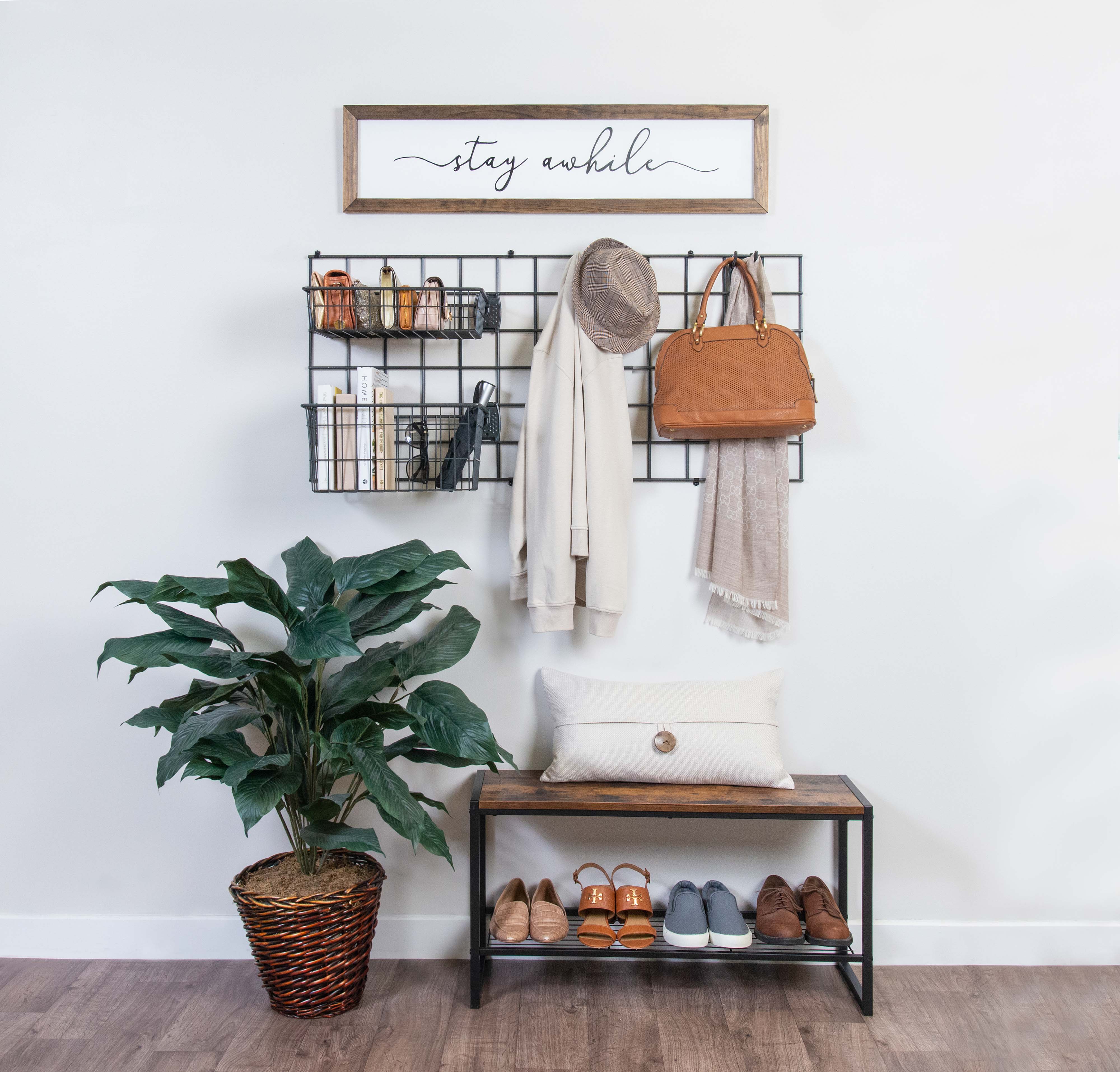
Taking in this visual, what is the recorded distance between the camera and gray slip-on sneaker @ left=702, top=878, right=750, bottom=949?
183 centimetres

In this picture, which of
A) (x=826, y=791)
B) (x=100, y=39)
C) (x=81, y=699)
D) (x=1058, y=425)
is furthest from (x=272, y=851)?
(x=1058, y=425)

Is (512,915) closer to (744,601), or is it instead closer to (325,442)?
(744,601)

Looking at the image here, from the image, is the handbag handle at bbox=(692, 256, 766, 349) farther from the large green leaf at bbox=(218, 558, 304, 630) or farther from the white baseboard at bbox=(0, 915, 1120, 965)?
the white baseboard at bbox=(0, 915, 1120, 965)

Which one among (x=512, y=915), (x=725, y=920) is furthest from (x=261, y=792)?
(x=725, y=920)

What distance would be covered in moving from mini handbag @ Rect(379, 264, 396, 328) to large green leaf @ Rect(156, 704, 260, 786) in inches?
34.7

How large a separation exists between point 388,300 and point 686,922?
1509 millimetres

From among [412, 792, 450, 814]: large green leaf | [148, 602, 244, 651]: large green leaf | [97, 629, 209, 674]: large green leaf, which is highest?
[148, 602, 244, 651]: large green leaf

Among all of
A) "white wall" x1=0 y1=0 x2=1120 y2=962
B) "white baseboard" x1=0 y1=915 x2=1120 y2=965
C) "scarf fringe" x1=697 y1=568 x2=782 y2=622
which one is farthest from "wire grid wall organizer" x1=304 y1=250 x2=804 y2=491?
"white baseboard" x1=0 y1=915 x2=1120 y2=965

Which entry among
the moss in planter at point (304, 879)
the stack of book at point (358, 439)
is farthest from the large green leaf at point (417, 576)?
the moss in planter at point (304, 879)

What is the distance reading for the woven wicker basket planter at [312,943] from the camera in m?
1.74

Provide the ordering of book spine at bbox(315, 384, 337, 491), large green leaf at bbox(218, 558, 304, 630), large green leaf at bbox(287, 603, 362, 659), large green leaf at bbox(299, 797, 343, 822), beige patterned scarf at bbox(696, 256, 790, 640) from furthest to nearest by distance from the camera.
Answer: beige patterned scarf at bbox(696, 256, 790, 640) < book spine at bbox(315, 384, 337, 491) < large green leaf at bbox(299, 797, 343, 822) < large green leaf at bbox(218, 558, 304, 630) < large green leaf at bbox(287, 603, 362, 659)

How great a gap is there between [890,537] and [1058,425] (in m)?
0.48

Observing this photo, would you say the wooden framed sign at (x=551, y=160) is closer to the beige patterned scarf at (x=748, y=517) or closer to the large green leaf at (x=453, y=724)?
the beige patterned scarf at (x=748, y=517)

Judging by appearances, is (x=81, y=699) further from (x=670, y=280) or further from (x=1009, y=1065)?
(x=1009, y=1065)
